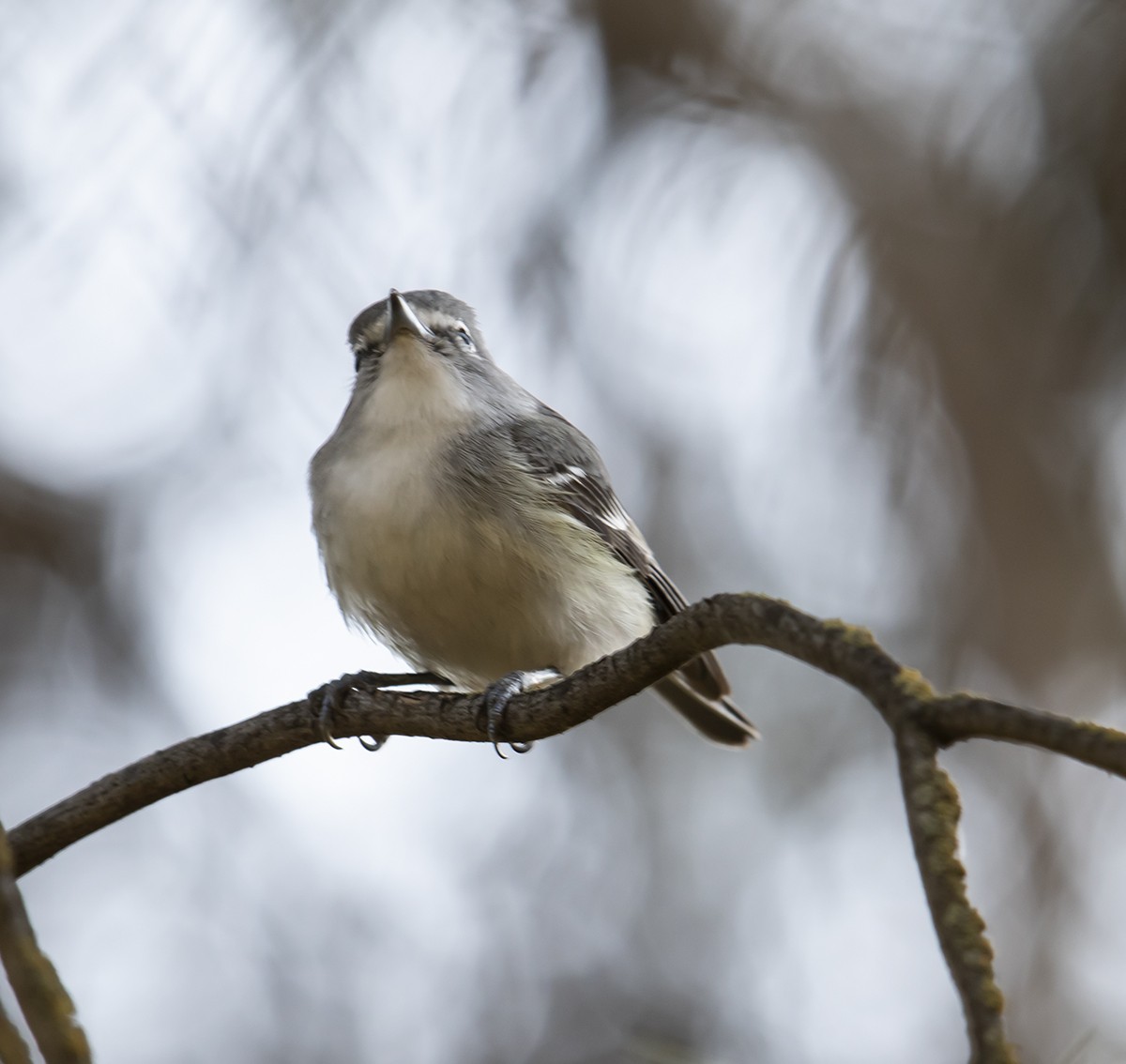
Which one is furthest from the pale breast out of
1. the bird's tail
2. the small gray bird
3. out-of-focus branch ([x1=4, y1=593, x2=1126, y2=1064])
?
the bird's tail

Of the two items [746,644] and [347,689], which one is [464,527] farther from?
[746,644]

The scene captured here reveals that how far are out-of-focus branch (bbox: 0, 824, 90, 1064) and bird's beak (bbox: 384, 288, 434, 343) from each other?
276 cm

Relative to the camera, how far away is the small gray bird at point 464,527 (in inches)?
142

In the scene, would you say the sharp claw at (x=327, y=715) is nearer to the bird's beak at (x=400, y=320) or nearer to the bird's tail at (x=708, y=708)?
the bird's beak at (x=400, y=320)

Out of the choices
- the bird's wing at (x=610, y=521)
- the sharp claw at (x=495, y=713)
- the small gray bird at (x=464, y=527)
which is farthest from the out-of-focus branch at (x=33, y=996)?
the bird's wing at (x=610, y=521)

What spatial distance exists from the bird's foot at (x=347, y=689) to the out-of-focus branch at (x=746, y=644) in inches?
0.7

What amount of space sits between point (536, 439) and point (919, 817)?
2.94 metres

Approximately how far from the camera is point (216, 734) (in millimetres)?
2514

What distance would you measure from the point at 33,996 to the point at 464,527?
2.23 m

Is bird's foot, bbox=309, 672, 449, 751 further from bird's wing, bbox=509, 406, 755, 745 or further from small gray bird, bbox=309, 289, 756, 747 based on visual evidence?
bird's wing, bbox=509, 406, 755, 745

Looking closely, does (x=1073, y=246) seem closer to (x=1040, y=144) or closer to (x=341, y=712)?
(x=1040, y=144)

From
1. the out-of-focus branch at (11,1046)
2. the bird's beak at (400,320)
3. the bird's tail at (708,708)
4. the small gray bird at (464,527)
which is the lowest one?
the out-of-focus branch at (11,1046)

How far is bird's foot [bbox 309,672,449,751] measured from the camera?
2615mm

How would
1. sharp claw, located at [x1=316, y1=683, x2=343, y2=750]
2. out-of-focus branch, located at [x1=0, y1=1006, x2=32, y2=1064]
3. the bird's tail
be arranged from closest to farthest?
out-of-focus branch, located at [x1=0, y1=1006, x2=32, y2=1064]
sharp claw, located at [x1=316, y1=683, x2=343, y2=750]
the bird's tail
